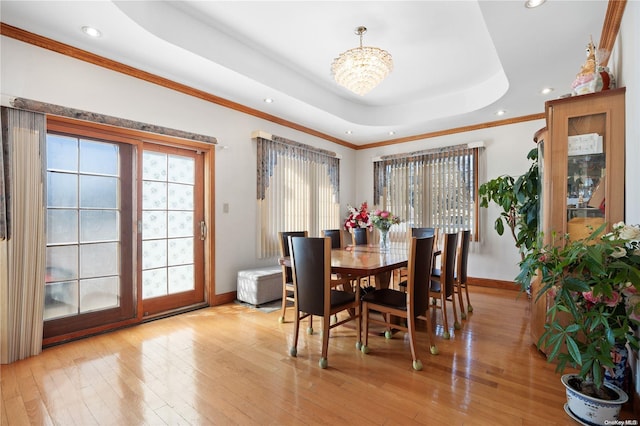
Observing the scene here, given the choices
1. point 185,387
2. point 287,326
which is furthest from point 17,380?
point 287,326

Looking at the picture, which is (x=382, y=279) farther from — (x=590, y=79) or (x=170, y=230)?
(x=170, y=230)

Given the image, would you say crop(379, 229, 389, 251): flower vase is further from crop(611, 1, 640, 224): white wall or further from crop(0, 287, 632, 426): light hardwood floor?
crop(611, 1, 640, 224): white wall

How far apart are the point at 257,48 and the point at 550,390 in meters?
3.94

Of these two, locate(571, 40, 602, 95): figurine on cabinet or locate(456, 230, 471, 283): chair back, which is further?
locate(456, 230, 471, 283): chair back

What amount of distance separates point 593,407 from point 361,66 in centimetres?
290

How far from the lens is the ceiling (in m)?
2.32

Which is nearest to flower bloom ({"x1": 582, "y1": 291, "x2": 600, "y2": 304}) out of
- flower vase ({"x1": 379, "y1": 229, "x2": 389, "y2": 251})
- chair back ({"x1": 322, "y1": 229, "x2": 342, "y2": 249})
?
flower vase ({"x1": 379, "y1": 229, "x2": 389, "y2": 251})

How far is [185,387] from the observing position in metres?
2.01

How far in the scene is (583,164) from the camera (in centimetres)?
218

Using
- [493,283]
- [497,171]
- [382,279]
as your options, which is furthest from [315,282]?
[497,171]

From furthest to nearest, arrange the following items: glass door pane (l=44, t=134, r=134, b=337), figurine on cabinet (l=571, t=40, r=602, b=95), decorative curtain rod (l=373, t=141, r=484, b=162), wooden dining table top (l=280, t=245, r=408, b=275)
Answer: decorative curtain rod (l=373, t=141, r=484, b=162) < glass door pane (l=44, t=134, r=134, b=337) < wooden dining table top (l=280, t=245, r=408, b=275) < figurine on cabinet (l=571, t=40, r=602, b=95)

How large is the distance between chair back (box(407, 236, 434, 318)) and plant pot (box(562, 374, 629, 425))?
0.95m

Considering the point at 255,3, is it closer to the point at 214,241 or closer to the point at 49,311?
the point at 214,241

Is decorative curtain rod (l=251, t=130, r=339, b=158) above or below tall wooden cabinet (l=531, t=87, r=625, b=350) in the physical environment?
above
